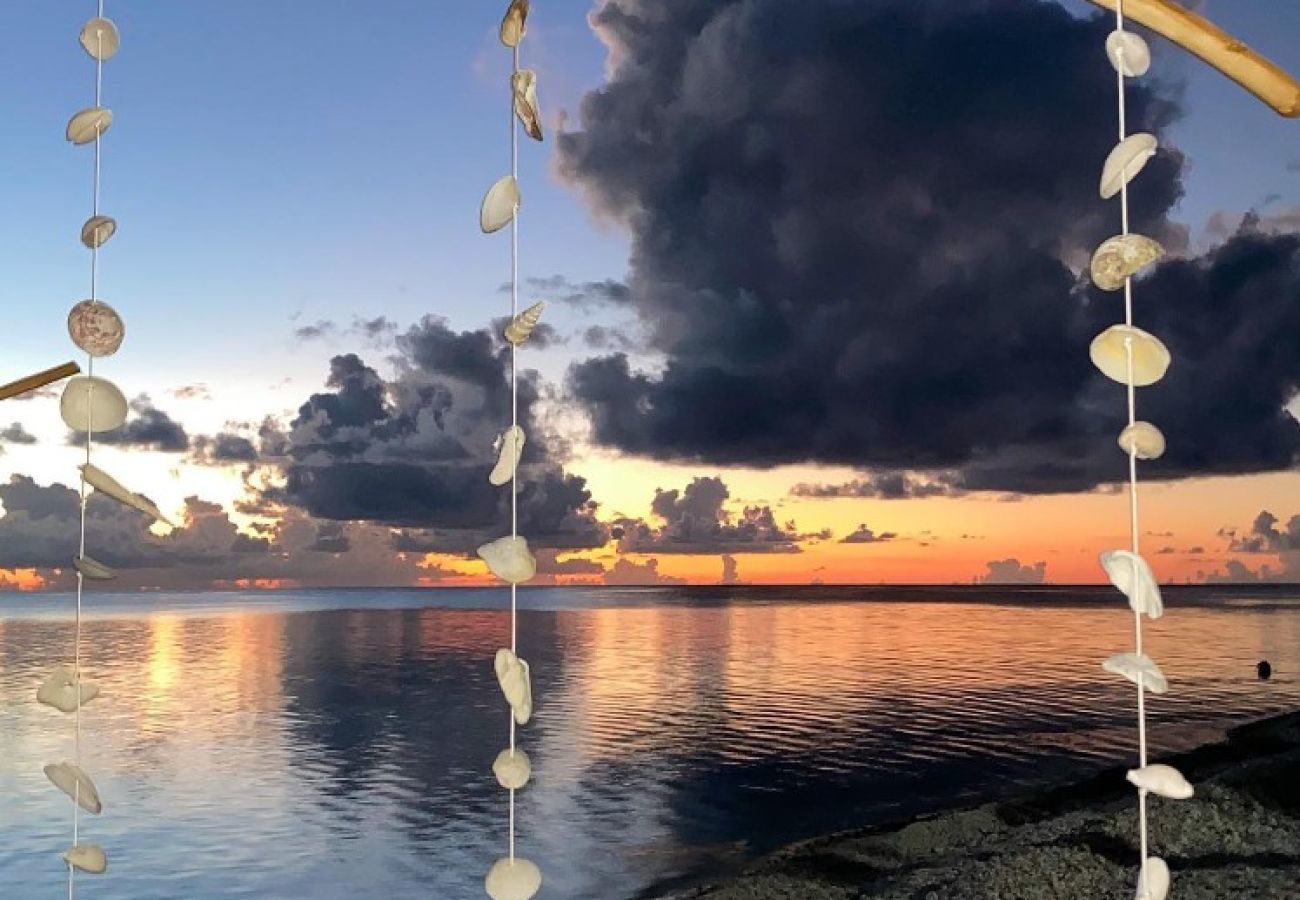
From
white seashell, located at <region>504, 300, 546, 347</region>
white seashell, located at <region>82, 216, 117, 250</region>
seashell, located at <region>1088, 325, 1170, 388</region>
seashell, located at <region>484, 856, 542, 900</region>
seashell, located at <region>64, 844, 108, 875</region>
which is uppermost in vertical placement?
white seashell, located at <region>82, 216, 117, 250</region>

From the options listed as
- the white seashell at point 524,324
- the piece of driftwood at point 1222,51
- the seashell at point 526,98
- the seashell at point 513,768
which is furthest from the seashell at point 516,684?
the piece of driftwood at point 1222,51

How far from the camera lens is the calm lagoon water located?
12742 mm

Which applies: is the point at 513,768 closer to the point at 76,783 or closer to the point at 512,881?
the point at 512,881

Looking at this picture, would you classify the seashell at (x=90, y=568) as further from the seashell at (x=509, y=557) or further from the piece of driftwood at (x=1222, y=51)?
the piece of driftwood at (x=1222, y=51)

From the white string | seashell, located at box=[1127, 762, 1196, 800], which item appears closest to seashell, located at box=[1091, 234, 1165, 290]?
the white string

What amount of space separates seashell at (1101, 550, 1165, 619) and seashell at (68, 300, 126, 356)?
0.86 meters

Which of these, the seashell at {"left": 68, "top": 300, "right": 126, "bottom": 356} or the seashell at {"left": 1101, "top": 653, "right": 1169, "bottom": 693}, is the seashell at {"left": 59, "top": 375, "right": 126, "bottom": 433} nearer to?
the seashell at {"left": 68, "top": 300, "right": 126, "bottom": 356}

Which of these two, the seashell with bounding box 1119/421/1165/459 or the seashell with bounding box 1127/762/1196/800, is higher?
the seashell with bounding box 1119/421/1165/459

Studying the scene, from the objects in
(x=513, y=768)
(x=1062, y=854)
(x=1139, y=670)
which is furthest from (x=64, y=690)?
(x=1062, y=854)

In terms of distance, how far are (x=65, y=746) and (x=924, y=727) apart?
17.4 m

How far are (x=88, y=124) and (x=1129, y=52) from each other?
0.91m

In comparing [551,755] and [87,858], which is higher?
[87,858]

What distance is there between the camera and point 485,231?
90 centimetres

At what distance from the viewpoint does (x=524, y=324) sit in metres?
0.92
